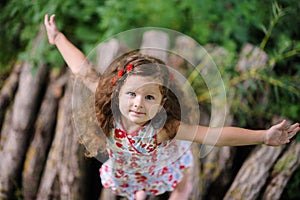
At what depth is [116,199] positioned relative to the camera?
2410 mm

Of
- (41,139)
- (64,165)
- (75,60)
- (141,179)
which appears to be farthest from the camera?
(41,139)

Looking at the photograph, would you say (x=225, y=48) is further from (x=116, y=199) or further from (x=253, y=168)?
(x=116, y=199)

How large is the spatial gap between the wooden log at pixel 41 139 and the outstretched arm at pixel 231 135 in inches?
43.8

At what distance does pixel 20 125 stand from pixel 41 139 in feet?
0.45

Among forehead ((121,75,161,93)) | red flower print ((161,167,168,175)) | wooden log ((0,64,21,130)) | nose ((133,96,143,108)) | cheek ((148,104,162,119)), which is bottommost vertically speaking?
red flower print ((161,167,168,175))

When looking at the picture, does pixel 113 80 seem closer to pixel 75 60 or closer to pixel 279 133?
pixel 75 60

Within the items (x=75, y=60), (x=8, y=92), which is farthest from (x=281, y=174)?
(x=8, y=92)

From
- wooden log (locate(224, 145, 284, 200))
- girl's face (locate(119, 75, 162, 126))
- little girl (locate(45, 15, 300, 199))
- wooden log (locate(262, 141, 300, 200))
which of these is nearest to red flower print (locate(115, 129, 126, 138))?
little girl (locate(45, 15, 300, 199))

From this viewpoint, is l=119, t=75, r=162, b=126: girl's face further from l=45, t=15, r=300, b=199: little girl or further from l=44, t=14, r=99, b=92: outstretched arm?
l=44, t=14, r=99, b=92: outstretched arm

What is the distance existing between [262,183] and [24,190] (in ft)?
3.85

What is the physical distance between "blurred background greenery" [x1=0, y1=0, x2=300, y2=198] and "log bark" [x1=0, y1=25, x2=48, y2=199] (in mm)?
104

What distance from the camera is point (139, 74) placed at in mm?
1521

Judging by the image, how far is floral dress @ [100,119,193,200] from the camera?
5.53 ft

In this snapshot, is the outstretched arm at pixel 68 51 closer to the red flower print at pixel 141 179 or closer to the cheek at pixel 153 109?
the cheek at pixel 153 109
